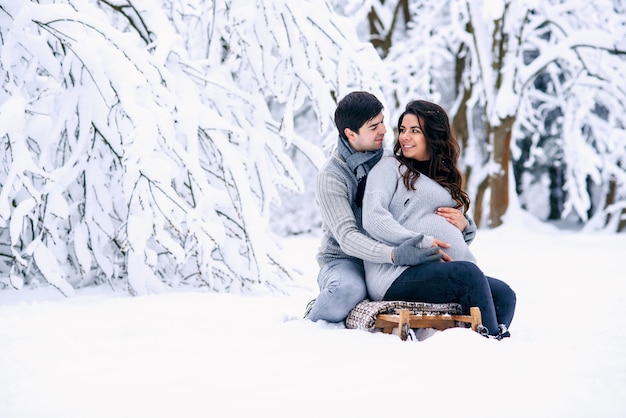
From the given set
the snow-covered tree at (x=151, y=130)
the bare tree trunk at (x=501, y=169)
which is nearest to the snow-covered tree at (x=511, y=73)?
the bare tree trunk at (x=501, y=169)

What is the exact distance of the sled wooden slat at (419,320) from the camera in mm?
2734

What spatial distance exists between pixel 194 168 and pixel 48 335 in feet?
4.14

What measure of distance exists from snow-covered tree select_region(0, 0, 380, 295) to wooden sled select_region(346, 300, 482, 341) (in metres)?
1.09

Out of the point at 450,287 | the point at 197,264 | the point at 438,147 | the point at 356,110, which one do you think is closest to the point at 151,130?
the point at 356,110

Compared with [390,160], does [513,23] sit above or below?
above

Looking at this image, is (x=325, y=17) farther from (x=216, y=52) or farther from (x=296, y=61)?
(x=216, y=52)

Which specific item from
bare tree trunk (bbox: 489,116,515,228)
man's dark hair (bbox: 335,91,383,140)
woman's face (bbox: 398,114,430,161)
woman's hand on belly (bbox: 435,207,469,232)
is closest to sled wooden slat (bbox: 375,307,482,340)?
woman's hand on belly (bbox: 435,207,469,232)

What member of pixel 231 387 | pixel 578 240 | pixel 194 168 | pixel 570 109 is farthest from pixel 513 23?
pixel 231 387

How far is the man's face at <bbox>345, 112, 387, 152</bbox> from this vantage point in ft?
10.4

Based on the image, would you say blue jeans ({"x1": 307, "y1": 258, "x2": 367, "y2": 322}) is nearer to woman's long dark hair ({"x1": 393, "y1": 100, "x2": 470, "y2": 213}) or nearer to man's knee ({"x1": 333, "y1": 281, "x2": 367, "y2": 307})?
man's knee ({"x1": 333, "y1": 281, "x2": 367, "y2": 307})

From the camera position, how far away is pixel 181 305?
3875 millimetres

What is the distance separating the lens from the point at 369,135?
10.4ft

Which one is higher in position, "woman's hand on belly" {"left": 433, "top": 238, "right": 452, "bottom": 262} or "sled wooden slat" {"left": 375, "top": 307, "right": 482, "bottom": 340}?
"woman's hand on belly" {"left": 433, "top": 238, "right": 452, "bottom": 262}

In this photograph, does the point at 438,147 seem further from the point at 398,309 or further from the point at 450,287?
the point at 398,309
